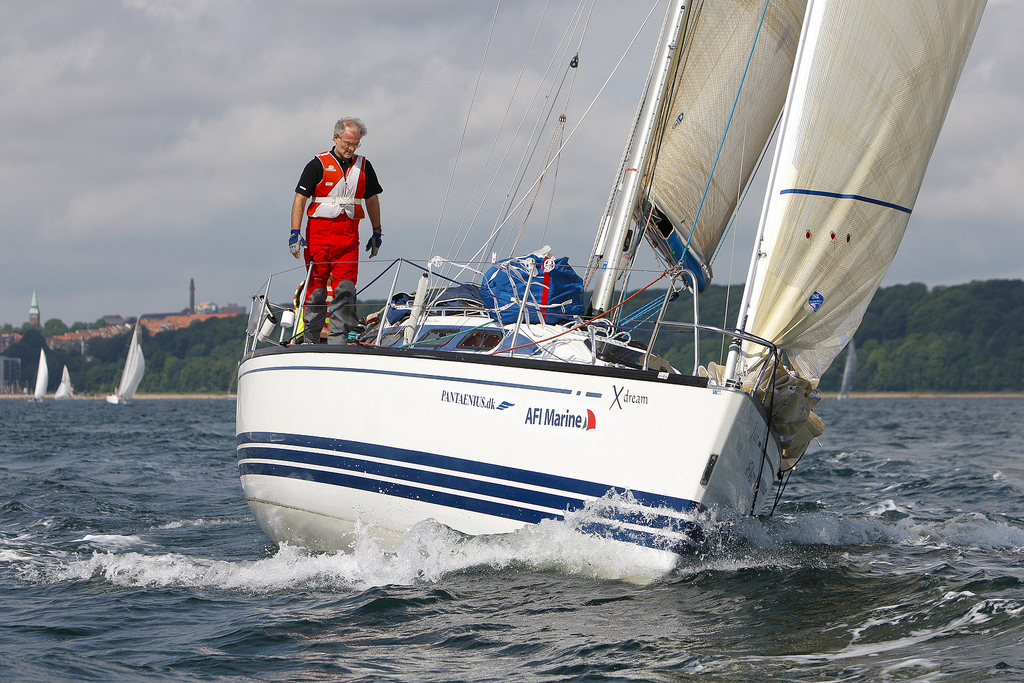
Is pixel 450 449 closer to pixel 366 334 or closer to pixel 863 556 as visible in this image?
pixel 366 334

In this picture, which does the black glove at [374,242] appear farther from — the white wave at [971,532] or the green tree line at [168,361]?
the green tree line at [168,361]

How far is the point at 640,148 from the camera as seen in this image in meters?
7.09

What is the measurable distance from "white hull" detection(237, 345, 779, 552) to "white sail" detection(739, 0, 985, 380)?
33.7 inches

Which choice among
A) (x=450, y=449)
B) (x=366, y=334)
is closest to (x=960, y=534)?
(x=450, y=449)

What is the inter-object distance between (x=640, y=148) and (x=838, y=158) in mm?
1717

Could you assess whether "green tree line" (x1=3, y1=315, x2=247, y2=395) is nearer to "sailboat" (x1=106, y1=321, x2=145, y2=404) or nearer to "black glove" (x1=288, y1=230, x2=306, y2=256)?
"sailboat" (x1=106, y1=321, x2=145, y2=404)

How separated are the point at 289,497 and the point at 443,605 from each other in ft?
6.61

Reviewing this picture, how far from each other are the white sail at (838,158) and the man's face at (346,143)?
10.3ft

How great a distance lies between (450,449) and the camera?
5.84 m

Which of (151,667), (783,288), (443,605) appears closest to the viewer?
(151,667)

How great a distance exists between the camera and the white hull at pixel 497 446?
17.3 feet

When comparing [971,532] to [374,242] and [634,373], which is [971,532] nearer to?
[634,373]

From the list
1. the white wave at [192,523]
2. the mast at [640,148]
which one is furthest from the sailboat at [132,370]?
the mast at [640,148]

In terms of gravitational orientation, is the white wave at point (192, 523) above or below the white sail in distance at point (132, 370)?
below
